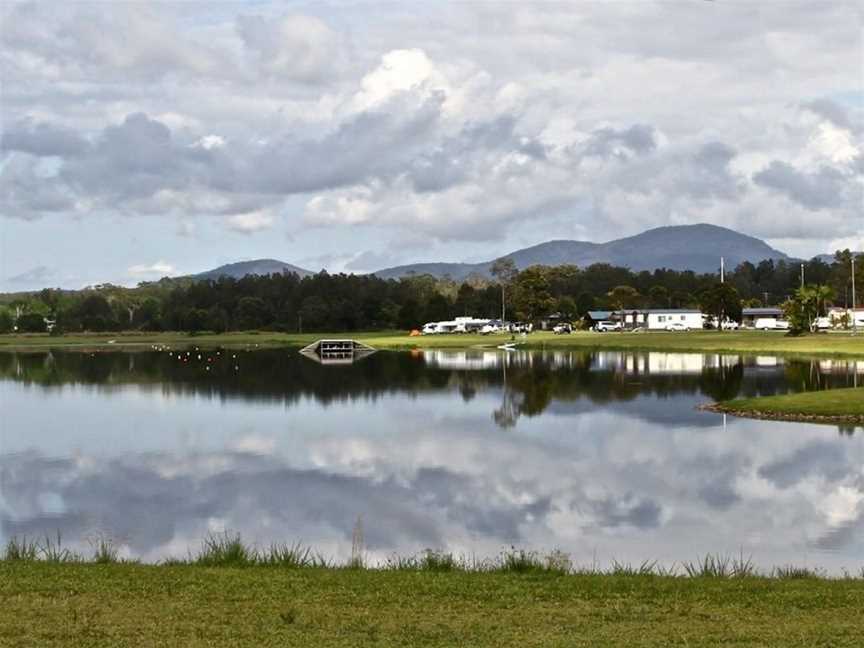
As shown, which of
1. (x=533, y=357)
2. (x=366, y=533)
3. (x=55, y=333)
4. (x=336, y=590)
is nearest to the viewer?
(x=336, y=590)

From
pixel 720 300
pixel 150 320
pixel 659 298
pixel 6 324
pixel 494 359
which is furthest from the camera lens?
pixel 6 324

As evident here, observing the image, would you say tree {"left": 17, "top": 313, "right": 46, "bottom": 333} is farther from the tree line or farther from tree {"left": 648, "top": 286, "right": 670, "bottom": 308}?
tree {"left": 648, "top": 286, "right": 670, "bottom": 308}

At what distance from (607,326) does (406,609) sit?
15086cm

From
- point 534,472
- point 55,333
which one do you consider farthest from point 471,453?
point 55,333

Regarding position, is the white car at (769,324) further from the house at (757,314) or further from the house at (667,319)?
the house at (667,319)

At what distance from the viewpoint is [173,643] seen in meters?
10.6

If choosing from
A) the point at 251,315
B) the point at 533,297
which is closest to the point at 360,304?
the point at 251,315

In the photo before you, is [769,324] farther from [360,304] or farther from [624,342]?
[360,304]

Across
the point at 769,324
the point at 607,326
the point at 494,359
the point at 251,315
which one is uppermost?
the point at 251,315

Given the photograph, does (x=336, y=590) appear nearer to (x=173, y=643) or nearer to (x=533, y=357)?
(x=173, y=643)

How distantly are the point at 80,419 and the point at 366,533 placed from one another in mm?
28842

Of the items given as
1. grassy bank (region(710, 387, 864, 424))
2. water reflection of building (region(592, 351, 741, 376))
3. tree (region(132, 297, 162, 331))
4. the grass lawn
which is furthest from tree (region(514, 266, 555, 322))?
the grass lawn

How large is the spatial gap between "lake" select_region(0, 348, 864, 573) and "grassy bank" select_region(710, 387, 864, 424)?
64.4 inches

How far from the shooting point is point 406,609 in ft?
40.2
